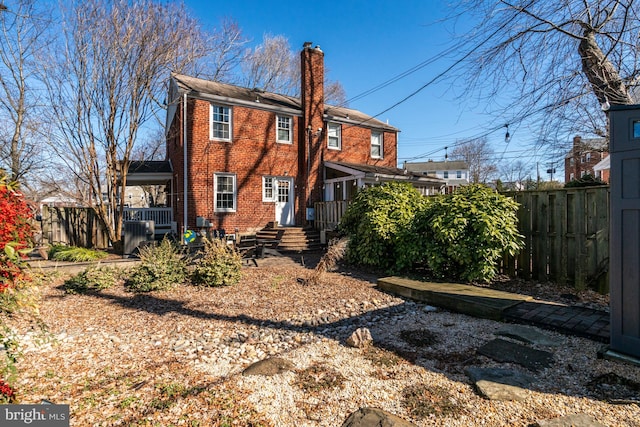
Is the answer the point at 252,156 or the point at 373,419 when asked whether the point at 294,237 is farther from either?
the point at 373,419

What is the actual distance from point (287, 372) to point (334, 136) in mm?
14626

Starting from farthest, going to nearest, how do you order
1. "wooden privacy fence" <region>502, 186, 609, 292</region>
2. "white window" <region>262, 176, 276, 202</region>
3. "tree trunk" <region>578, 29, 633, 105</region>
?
1. "white window" <region>262, 176, 276, 202</region>
2. "tree trunk" <region>578, 29, 633, 105</region>
3. "wooden privacy fence" <region>502, 186, 609, 292</region>

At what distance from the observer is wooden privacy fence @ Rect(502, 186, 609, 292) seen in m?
5.66

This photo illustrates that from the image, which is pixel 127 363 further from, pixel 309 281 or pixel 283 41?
pixel 283 41

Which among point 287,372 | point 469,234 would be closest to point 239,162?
point 469,234

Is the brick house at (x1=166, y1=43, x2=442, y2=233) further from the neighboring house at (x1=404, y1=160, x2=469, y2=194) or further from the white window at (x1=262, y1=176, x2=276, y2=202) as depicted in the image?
the neighboring house at (x1=404, y1=160, x2=469, y2=194)

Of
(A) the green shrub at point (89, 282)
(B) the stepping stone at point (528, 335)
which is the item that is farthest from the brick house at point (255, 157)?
(B) the stepping stone at point (528, 335)

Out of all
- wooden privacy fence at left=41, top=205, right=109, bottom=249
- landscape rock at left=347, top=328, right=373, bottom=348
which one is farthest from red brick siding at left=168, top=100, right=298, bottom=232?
landscape rock at left=347, top=328, right=373, bottom=348

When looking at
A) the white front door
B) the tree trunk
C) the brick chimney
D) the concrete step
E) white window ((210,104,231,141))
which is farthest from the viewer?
the brick chimney

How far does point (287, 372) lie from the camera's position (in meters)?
3.13

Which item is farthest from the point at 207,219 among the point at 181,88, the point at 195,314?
the point at 195,314

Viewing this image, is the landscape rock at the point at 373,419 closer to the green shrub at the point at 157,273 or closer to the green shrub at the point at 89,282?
the green shrub at the point at 157,273

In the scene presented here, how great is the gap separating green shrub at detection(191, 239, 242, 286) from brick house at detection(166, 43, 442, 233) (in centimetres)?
652

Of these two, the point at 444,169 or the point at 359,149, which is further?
the point at 444,169
